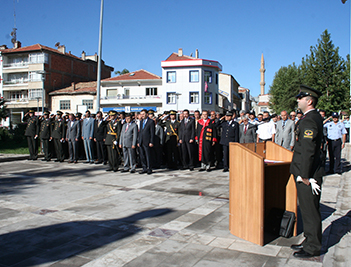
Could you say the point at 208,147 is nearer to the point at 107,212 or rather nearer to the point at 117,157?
the point at 117,157

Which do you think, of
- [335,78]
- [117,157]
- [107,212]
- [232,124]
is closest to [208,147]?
[232,124]

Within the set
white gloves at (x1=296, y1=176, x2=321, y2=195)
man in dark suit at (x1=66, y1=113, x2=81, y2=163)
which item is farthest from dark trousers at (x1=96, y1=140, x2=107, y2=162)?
white gloves at (x1=296, y1=176, x2=321, y2=195)

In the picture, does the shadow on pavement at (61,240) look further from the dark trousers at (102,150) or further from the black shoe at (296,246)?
the dark trousers at (102,150)

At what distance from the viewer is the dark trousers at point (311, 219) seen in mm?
3789

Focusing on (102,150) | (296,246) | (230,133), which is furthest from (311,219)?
(102,150)

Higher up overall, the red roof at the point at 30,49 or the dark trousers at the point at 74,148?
the red roof at the point at 30,49

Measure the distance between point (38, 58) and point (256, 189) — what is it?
60.1 metres

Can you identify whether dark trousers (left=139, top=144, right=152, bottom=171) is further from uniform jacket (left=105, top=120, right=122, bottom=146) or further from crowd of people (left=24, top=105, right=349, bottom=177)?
uniform jacket (left=105, top=120, right=122, bottom=146)

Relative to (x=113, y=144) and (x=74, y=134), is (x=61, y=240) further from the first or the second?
(x=74, y=134)

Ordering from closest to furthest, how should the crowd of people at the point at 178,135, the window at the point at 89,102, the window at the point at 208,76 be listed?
the crowd of people at the point at 178,135 < the window at the point at 208,76 < the window at the point at 89,102

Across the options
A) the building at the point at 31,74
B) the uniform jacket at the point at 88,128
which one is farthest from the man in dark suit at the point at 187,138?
the building at the point at 31,74

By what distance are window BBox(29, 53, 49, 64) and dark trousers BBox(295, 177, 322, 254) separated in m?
59.4

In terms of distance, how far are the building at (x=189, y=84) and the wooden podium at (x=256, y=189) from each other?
4869 centimetres

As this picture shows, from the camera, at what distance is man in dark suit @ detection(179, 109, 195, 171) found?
1127cm
